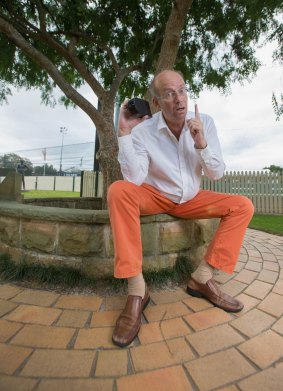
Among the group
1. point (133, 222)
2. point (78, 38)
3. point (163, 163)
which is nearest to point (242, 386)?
point (133, 222)

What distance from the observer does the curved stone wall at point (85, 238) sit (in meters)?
1.73

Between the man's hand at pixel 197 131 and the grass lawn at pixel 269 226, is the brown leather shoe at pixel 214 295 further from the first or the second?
the grass lawn at pixel 269 226

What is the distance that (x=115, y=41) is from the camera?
149 inches

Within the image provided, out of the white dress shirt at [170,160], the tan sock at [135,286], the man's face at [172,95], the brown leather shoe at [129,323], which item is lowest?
the brown leather shoe at [129,323]

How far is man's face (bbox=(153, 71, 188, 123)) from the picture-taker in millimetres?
1583

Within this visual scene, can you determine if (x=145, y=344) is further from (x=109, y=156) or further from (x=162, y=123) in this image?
(x=109, y=156)

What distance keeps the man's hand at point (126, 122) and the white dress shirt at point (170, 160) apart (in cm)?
11

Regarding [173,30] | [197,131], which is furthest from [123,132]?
[173,30]

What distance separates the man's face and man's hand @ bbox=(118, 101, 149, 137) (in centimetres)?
22

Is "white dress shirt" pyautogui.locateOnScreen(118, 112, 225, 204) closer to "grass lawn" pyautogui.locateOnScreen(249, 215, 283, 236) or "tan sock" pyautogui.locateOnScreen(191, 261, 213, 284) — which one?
"tan sock" pyautogui.locateOnScreen(191, 261, 213, 284)

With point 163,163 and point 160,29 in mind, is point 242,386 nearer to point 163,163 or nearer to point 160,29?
point 163,163

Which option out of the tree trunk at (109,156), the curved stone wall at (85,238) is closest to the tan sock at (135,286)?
the curved stone wall at (85,238)

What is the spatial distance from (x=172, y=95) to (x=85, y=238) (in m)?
1.13

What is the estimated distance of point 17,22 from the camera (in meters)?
3.22
